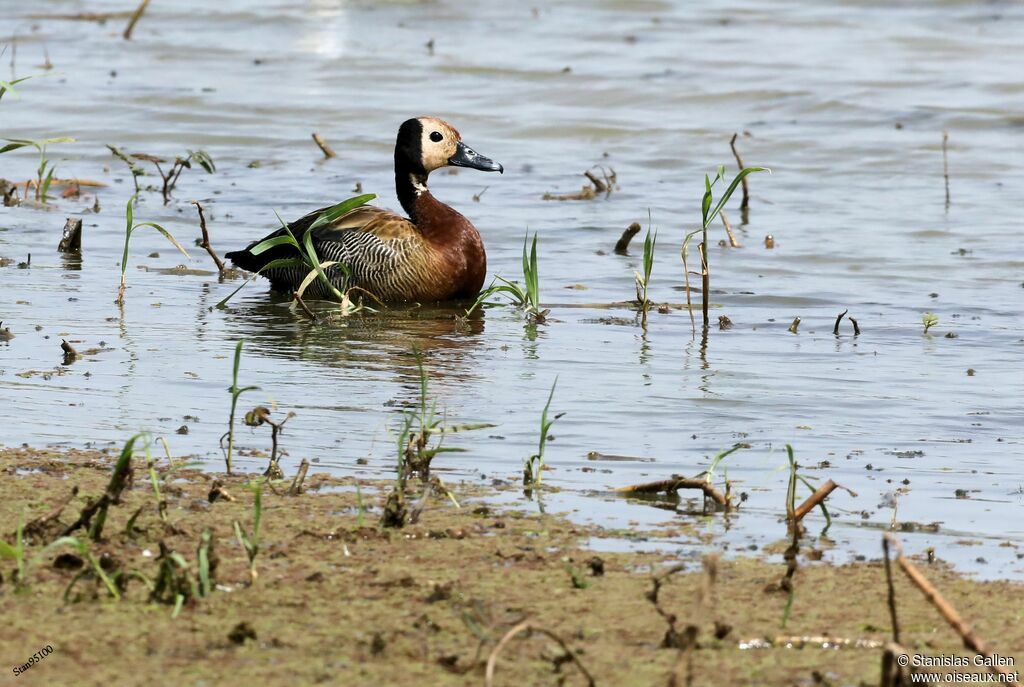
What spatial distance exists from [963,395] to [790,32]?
13550 millimetres

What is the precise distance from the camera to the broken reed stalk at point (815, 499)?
4.64 metres

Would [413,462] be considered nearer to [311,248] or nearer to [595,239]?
[311,248]

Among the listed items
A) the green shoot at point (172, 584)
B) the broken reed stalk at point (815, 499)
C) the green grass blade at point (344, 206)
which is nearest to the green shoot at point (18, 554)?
the green shoot at point (172, 584)

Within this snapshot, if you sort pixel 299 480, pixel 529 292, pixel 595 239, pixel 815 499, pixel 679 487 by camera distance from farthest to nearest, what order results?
1. pixel 595 239
2. pixel 529 292
3. pixel 679 487
4. pixel 299 480
5. pixel 815 499

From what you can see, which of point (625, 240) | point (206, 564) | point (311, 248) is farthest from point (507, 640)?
point (625, 240)

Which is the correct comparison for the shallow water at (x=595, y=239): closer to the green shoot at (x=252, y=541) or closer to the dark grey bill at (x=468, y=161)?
the dark grey bill at (x=468, y=161)

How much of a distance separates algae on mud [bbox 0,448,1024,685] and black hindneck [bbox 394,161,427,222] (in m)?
5.25

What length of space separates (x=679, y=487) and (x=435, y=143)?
550cm

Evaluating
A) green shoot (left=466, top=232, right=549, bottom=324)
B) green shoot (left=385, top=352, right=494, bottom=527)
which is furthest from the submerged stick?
green shoot (left=385, top=352, right=494, bottom=527)

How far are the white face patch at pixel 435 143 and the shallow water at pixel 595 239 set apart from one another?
0.83 m

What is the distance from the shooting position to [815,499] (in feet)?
15.3

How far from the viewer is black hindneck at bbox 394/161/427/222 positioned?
10.0 metres

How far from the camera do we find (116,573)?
3.89m

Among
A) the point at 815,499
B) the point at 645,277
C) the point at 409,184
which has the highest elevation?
the point at 409,184
